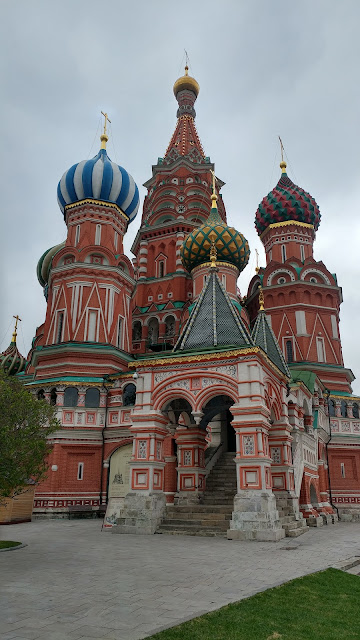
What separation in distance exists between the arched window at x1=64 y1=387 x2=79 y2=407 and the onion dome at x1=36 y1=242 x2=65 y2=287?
40.0ft

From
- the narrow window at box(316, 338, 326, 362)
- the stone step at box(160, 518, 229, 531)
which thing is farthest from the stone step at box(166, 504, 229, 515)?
the narrow window at box(316, 338, 326, 362)

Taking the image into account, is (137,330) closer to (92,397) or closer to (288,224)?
(92,397)

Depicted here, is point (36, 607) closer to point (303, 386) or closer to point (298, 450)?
point (298, 450)

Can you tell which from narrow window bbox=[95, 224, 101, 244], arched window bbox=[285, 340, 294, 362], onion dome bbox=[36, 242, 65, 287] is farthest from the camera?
onion dome bbox=[36, 242, 65, 287]

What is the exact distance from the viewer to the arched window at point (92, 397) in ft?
65.1

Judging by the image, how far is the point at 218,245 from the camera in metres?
22.9

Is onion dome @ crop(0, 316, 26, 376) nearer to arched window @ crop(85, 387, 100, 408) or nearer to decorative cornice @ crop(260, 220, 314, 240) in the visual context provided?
arched window @ crop(85, 387, 100, 408)

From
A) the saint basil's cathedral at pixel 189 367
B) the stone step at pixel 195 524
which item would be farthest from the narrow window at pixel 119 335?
the stone step at pixel 195 524

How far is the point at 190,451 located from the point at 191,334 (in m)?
3.58

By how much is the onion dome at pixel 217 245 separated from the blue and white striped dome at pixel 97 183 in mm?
4067

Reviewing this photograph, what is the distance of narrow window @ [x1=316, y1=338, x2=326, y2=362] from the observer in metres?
23.7

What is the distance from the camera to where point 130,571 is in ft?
22.7

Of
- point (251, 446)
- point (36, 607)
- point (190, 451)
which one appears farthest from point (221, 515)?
point (36, 607)

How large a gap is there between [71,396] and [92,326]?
11.4 feet
